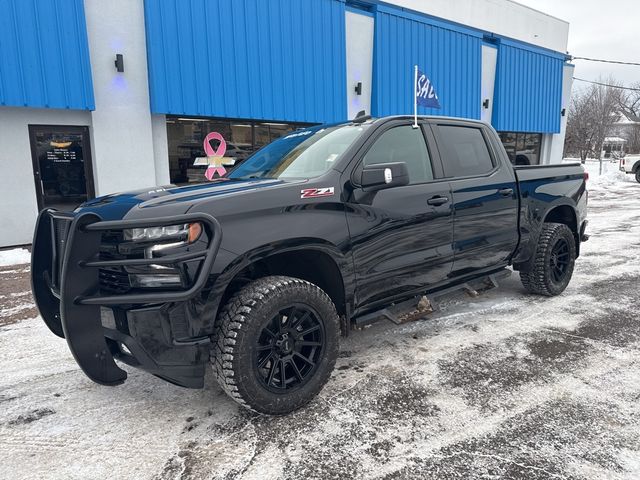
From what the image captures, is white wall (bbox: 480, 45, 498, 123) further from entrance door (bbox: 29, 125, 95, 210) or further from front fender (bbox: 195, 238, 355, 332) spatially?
front fender (bbox: 195, 238, 355, 332)

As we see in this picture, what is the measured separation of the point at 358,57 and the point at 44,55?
7.99 meters

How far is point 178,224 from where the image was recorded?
2314mm

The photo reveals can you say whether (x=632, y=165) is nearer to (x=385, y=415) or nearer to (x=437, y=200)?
(x=437, y=200)

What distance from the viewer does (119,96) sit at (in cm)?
903

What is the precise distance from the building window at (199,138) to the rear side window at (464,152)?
6693mm

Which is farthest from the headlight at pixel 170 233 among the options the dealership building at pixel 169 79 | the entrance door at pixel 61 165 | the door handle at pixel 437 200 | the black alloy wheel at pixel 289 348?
the entrance door at pixel 61 165

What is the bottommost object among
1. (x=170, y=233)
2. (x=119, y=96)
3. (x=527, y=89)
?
(x=170, y=233)

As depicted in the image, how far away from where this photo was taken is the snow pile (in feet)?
24.0

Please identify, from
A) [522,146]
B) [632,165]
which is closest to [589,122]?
[632,165]

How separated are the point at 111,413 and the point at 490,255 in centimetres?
335

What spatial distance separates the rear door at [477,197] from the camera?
12.6 ft

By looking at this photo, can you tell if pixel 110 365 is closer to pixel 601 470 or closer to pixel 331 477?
pixel 331 477

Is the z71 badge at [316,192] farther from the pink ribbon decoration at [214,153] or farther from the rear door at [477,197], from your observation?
the pink ribbon decoration at [214,153]

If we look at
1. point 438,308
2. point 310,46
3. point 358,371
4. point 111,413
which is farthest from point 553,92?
point 111,413
